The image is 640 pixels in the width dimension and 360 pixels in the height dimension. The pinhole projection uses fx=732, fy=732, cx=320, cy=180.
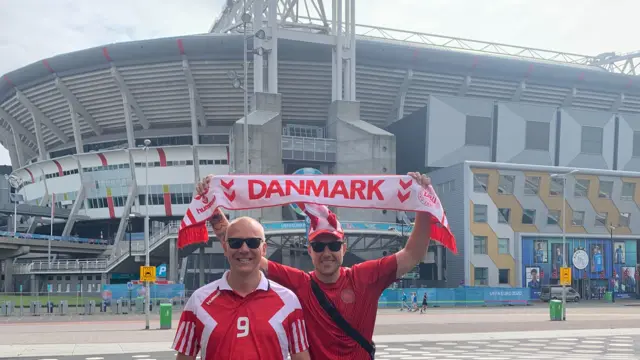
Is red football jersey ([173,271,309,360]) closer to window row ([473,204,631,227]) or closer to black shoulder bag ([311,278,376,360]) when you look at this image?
black shoulder bag ([311,278,376,360])

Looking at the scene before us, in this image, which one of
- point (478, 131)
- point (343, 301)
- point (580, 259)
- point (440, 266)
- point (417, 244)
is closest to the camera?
point (343, 301)

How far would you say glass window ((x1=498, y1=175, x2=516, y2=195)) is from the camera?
216 ft

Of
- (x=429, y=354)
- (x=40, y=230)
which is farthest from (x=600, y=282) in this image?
(x=40, y=230)

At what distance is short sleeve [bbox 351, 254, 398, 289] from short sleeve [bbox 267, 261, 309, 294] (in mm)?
421

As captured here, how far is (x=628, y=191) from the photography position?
7100cm

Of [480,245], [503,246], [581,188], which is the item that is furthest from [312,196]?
[581,188]

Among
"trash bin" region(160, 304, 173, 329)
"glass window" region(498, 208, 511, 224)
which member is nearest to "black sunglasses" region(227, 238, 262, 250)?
"trash bin" region(160, 304, 173, 329)

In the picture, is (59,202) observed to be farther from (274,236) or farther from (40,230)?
(274,236)

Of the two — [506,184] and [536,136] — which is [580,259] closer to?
[506,184]

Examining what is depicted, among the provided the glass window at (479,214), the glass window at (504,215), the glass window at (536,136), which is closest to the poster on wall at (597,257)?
the glass window at (504,215)

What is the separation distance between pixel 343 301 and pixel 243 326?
1238 millimetres

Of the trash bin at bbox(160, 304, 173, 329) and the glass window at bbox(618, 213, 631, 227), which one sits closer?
the trash bin at bbox(160, 304, 173, 329)

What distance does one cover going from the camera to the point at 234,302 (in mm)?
4723

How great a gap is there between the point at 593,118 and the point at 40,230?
69726 mm
